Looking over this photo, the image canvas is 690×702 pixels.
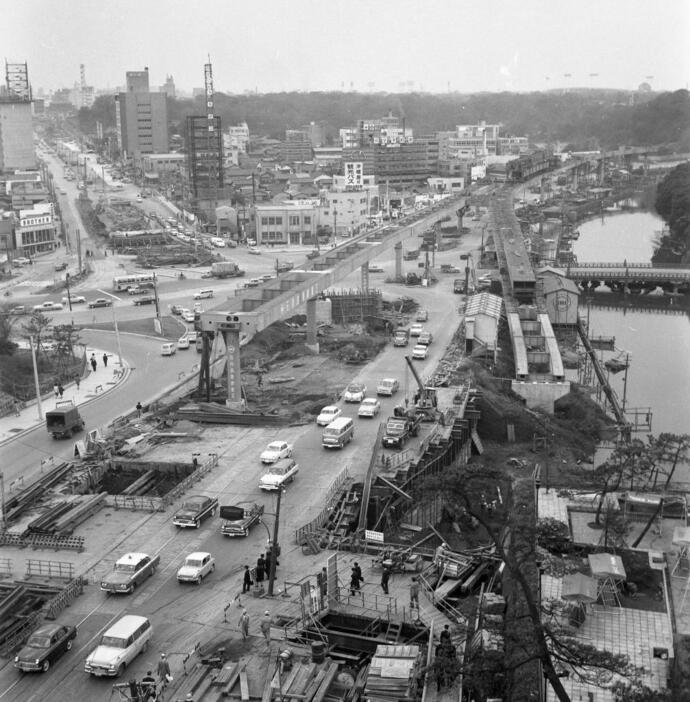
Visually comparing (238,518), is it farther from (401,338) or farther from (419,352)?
(401,338)

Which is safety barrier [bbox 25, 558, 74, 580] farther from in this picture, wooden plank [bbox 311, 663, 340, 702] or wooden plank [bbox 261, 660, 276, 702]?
wooden plank [bbox 311, 663, 340, 702]

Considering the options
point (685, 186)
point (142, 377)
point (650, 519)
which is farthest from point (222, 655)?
point (685, 186)

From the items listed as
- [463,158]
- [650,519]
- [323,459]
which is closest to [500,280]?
[323,459]

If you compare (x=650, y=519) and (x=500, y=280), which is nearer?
(x=650, y=519)

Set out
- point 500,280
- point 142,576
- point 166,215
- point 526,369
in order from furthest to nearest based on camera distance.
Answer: point 166,215
point 500,280
point 526,369
point 142,576

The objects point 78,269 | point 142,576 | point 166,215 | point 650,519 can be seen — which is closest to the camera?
point 142,576

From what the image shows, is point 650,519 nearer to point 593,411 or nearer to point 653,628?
point 653,628
